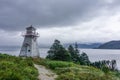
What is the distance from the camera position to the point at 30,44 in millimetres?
49719

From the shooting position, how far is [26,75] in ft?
58.6

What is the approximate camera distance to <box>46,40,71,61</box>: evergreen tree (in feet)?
136

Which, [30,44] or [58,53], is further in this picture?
[30,44]

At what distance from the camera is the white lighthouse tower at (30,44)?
4922 cm

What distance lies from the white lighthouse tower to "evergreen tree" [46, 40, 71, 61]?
6980 mm

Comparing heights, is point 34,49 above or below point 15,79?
above

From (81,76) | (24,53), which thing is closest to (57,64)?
(81,76)

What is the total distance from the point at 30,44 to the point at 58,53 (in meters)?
9.41

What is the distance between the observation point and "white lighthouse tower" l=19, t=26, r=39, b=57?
4922 centimetres

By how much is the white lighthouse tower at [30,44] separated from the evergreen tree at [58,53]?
6980mm

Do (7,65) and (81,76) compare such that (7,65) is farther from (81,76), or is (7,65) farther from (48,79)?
(81,76)

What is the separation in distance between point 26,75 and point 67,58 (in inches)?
942

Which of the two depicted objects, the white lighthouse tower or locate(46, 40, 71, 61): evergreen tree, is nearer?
locate(46, 40, 71, 61): evergreen tree

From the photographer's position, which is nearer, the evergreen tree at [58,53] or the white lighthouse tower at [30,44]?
the evergreen tree at [58,53]
